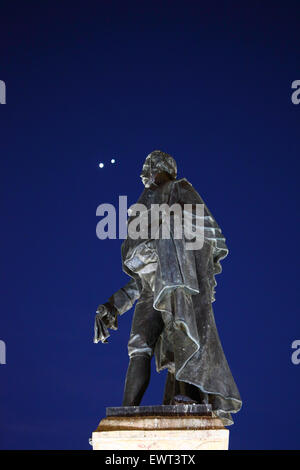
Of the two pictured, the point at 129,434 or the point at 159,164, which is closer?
the point at 129,434

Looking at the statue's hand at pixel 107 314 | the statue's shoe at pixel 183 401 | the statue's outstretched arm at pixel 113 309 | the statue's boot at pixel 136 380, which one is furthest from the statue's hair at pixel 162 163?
the statue's shoe at pixel 183 401

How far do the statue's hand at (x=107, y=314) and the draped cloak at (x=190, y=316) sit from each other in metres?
0.52

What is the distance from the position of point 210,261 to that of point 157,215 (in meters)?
0.88

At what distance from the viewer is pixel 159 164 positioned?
8.60 m

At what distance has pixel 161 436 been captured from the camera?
5.93m

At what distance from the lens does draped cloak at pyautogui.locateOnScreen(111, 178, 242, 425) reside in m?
6.92

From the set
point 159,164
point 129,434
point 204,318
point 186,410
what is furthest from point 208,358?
point 159,164

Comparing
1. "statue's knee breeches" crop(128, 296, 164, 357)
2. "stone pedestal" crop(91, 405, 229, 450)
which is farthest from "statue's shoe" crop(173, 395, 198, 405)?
"statue's knee breeches" crop(128, 296, 164, 357)

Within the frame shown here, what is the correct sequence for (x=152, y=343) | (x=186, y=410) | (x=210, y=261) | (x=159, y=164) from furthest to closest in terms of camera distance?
1. (x=159, y=164)
2. (x=210, y=261)
3. (x=152, y=343)
4. (x=186, y=410)

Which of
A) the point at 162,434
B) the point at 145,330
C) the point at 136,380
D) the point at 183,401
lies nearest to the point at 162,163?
the point at 145,330

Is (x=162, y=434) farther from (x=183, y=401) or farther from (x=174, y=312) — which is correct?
(x=174, y=312)

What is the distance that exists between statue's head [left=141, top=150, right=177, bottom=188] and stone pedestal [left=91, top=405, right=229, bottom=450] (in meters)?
3.44
